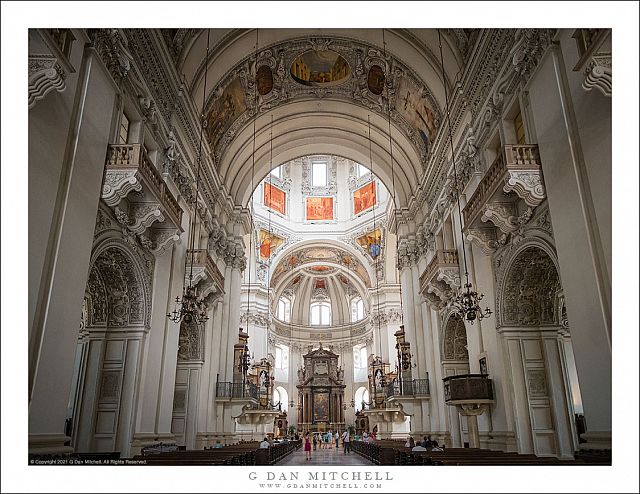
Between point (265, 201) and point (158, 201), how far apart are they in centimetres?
2190

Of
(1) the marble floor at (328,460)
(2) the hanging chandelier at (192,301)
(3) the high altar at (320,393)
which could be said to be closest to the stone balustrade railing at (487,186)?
(2) the hanging chandelier at (192,301)

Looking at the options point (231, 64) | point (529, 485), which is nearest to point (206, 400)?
point (231, 64)

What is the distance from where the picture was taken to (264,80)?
54.7 ft

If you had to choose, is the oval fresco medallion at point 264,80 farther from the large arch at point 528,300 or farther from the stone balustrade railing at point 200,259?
the large arch at point 528,300

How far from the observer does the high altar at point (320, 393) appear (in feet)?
111

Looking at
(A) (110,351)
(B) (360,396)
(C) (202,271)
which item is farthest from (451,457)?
(B) (360,396)

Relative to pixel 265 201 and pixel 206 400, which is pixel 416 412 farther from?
pixel 265 201

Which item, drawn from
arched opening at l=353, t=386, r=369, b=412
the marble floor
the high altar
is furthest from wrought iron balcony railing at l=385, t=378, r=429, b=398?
arched opening at l=353, t=386, r=369, b=412

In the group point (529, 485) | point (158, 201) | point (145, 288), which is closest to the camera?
point (529, 485)

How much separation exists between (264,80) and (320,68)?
207cm

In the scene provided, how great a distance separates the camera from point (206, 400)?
51.7ft

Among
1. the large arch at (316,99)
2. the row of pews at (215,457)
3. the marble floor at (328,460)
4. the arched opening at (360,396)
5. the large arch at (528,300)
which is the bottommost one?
the marble floor at (328,460)

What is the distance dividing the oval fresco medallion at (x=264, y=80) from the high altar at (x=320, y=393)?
22585mm

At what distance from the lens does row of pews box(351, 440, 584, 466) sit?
19.8ft
